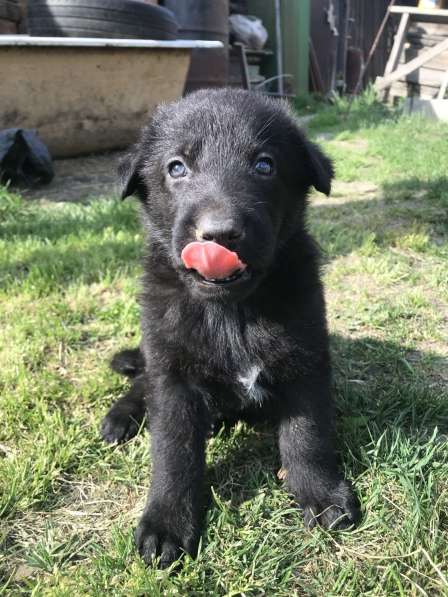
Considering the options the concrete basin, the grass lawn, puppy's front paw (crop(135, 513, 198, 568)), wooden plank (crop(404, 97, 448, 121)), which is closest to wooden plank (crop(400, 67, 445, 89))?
wooden plank (crop(404, 97, 448, 121))

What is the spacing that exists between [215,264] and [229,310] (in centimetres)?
31

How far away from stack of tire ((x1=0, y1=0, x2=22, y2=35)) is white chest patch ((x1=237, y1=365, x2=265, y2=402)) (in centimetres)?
603

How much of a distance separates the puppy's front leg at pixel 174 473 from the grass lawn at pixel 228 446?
0.19 feet

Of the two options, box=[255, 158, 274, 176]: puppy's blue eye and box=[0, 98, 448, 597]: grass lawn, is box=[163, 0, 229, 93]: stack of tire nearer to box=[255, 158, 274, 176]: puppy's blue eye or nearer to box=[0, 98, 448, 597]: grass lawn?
box=[0, 98, 448, 597]: grass lawn

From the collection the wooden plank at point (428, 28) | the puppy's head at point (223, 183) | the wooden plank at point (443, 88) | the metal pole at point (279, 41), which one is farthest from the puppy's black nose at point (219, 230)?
the metal pole at point (279, 41)

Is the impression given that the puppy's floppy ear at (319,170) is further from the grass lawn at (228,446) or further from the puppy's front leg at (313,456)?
the grass lawn at (228,446)

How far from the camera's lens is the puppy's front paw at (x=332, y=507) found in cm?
158

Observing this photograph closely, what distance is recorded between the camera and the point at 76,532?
1.60 m

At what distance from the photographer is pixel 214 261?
145 cm

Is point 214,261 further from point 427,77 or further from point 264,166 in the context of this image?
point 427,77

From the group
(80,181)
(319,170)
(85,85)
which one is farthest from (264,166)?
(85,85)

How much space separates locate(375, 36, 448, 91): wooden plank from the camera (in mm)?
8125

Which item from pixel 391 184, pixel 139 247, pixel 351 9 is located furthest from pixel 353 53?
pixel 139 247

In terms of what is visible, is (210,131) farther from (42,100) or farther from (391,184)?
(42,100)
